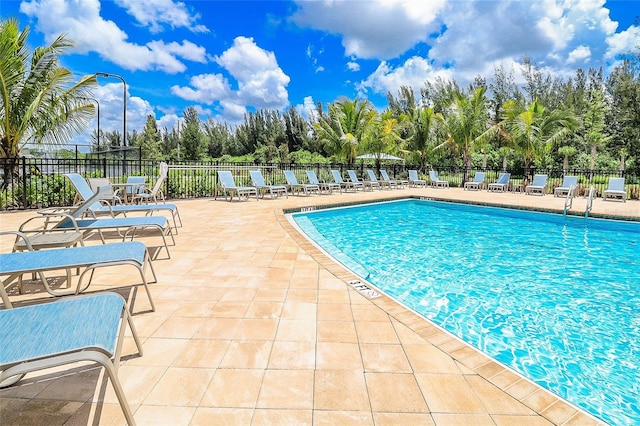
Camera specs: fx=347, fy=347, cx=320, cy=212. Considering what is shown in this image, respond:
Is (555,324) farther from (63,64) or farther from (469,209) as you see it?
(63,64)

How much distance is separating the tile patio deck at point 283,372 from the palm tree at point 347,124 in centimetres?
1446

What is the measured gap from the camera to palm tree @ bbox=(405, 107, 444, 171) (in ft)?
67.1

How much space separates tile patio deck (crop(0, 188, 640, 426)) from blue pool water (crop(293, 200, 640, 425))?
2.83ft

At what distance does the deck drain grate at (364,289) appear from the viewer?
3562 mm

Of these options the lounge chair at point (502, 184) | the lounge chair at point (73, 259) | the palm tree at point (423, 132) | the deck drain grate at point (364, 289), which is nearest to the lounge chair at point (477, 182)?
the lounge chair at point (502, 184)

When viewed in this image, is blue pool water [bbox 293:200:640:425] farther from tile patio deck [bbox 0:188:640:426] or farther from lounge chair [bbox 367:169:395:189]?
lounge chair [bbox 367:169:395:189]

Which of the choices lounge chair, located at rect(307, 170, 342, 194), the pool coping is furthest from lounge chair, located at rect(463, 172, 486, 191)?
the pool coping

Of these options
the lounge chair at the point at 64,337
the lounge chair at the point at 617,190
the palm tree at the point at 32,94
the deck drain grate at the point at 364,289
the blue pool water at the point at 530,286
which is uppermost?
the palm tree at the point at 32,94

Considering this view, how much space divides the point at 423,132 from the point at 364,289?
1916 centimetres

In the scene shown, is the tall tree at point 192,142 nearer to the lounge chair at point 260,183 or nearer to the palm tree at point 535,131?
the lounge chair at point 260,183

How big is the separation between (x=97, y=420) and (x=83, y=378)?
1.56 feet

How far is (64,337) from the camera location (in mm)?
1521

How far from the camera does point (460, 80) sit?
104 feet

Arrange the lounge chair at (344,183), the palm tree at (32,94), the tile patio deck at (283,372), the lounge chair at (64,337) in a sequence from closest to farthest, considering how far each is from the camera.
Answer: the lounge chair at (64,337) < the tile patio deck at (283,372) < the palm tree at (32,94) < the lounge chair at (344,183)
